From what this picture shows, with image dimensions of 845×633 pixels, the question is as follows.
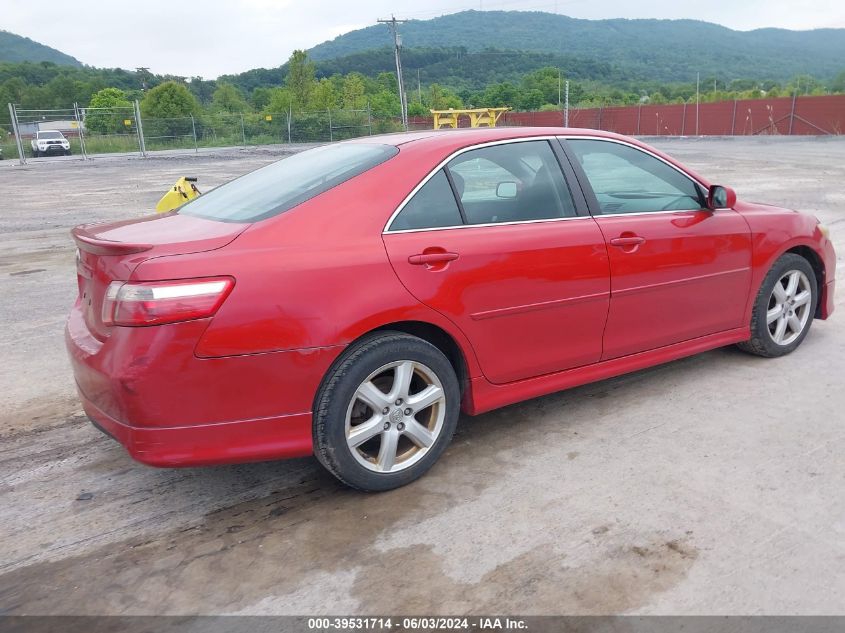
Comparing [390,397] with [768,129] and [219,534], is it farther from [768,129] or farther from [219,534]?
[768,129]

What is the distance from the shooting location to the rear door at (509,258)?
10.4 ft

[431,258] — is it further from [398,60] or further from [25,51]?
[25,51]

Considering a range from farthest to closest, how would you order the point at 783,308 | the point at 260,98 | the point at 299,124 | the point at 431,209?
the point at 260,98 < the point at 299,124 < the point at 783,308 < the point at 431,209

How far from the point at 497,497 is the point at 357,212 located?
1.37m

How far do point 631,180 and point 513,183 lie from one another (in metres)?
0.88

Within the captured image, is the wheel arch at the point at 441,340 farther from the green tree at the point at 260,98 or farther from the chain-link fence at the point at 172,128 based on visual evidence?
the green tree at the point at 260,98

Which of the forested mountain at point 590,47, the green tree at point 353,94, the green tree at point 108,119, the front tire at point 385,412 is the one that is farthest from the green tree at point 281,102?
the front tire at point 385,412

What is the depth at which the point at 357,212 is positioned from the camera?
10.1 feet

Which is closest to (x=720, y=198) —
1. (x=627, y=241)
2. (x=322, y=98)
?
(x=627, y=241)

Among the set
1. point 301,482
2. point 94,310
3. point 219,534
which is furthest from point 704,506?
point 94,310

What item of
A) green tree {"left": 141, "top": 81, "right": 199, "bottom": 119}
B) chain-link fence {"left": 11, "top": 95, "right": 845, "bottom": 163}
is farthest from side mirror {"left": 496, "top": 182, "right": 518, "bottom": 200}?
green tree {"left": 141, "top": 81, "right": 199, "bottom": 119}

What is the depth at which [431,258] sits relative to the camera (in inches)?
124

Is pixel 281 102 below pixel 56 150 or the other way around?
the other way around

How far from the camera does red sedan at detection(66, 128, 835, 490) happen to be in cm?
271
